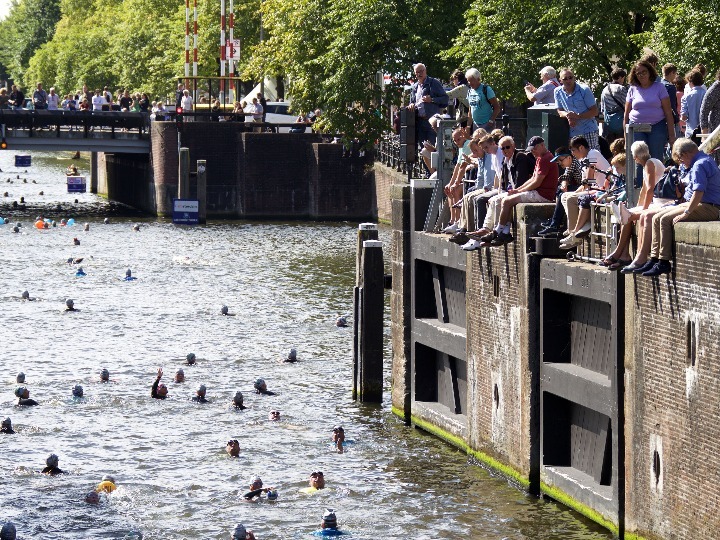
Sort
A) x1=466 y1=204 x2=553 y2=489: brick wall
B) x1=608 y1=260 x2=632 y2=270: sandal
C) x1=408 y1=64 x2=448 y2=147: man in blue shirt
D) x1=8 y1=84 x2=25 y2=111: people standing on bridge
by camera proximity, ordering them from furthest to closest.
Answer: x1=8 y1=84 x2=25 y2=111: people standing on bridge → x1=408 y1=64 x2=448 y2=147: man in blue shirt → x1=466 y1=204 x2=553 y2=489: brick wall → x1=608 y1=260 x2=632 y2=270: sandal

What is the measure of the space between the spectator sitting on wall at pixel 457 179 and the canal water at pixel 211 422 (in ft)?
12.7

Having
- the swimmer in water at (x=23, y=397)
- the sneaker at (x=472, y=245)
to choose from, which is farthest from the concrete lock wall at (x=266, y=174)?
the sneaker at (x=472, y=245)

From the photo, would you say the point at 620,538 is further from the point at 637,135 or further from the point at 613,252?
the point at 637,135

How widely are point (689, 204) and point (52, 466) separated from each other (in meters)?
12.8

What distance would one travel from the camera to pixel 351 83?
6800cm

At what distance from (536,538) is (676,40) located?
810 inches

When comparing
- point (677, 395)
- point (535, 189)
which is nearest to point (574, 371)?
point (535, 189)

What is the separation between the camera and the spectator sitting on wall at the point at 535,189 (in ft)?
77.6

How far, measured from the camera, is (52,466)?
27.0 meters

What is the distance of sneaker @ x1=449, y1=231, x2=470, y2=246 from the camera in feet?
84.0

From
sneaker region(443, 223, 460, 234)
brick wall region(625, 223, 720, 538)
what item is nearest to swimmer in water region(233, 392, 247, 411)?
sneaker region(443, 223, 460, 234)

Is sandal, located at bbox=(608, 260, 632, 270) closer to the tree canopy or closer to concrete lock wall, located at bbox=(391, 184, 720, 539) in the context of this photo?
concrete lock wall, located at bbox=(391, 184, 720, 539)

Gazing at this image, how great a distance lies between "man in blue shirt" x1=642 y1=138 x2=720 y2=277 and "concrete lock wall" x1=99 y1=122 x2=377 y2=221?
2228 inches

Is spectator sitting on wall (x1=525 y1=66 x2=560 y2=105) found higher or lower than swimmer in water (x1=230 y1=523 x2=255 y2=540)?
higher
